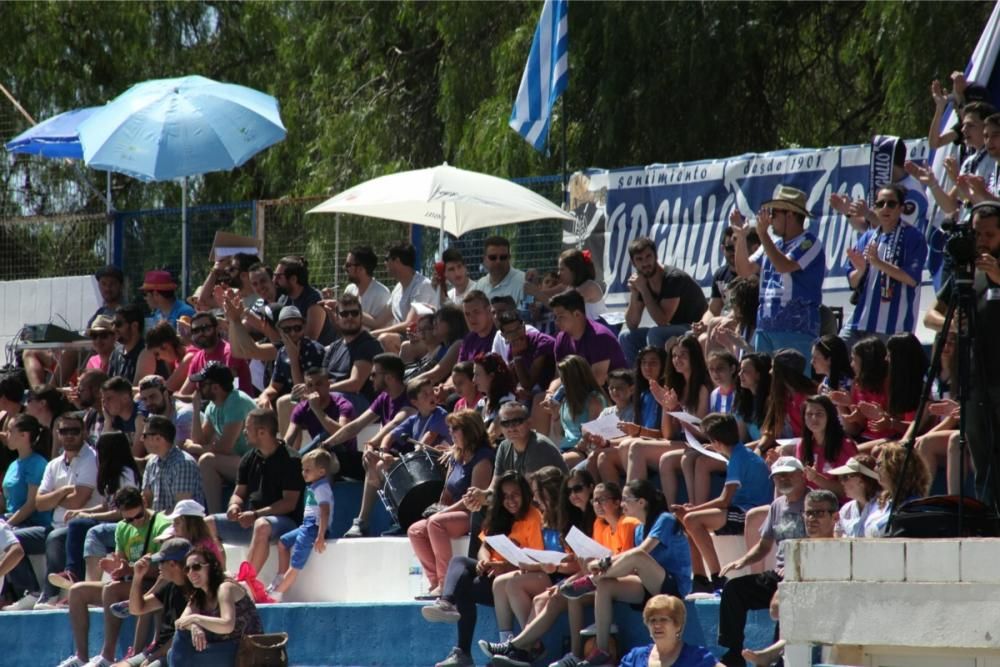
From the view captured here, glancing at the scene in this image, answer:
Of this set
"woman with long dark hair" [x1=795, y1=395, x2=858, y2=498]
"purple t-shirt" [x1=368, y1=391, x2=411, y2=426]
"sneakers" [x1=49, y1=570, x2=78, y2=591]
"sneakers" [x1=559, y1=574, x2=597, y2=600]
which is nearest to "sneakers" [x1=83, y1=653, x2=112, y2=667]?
"sneakers" [x1=49, y1=570, x2=78, y2=591]

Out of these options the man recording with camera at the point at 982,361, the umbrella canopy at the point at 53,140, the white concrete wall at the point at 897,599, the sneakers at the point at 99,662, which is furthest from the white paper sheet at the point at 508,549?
the umbrella canopy at the point at 53,140

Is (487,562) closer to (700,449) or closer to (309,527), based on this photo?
(700,449)

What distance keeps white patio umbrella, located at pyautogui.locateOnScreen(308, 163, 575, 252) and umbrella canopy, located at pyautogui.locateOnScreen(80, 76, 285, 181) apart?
1289 millimetres

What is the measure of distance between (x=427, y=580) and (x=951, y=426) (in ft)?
11.9

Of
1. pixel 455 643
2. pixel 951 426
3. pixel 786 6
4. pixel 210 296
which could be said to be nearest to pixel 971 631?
pixel 951 426

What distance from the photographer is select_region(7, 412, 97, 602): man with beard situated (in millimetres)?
13820

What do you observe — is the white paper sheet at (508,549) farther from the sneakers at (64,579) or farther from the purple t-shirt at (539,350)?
the sneakers at (64,579)

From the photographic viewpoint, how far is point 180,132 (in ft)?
53.1

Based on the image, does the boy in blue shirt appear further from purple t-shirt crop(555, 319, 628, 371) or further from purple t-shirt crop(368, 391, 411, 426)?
purple t-shirt crop(368, 391, 411, 426)

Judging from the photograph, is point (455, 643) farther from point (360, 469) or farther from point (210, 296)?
point (210, 296)

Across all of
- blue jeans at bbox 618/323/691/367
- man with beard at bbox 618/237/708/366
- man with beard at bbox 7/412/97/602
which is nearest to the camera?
blue jeans at bbox 618/323/691/367

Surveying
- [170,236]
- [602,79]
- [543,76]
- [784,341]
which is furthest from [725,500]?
[170,236]

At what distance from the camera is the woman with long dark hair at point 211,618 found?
11422mm

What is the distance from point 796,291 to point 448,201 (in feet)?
11.9
